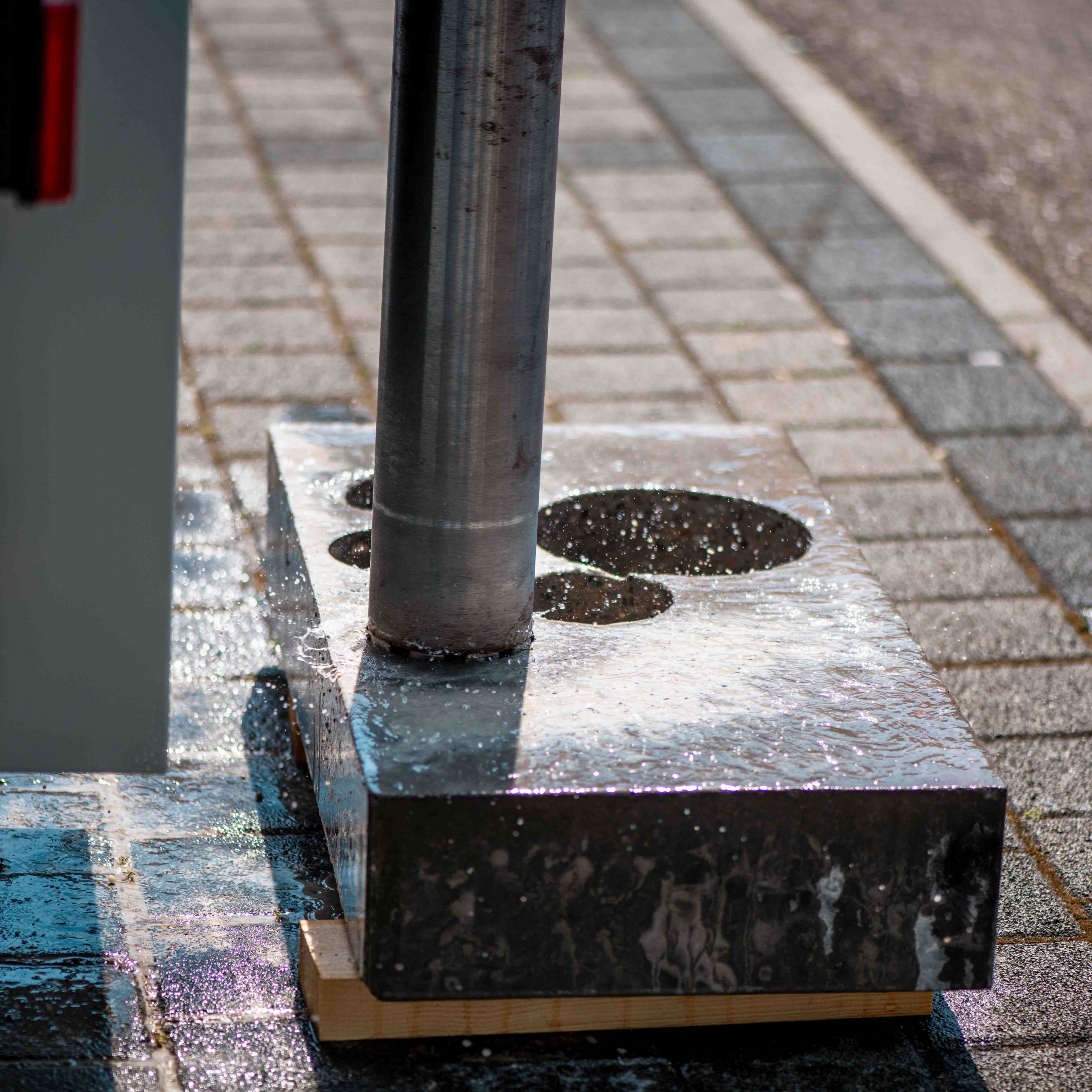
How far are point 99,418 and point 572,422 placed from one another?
311cm

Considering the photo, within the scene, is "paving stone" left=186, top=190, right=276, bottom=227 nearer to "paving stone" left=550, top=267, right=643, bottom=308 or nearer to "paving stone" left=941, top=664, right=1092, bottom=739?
"paving stone" left=550, top=267, right=643, bottom=308

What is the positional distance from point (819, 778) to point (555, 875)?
48 cm

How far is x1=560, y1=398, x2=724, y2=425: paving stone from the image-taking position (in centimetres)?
621

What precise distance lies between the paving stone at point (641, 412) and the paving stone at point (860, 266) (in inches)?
47.9

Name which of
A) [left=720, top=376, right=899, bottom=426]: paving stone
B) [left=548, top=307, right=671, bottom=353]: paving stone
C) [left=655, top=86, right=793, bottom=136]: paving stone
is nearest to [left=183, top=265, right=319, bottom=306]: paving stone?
[left=548, top=307, right=671, bottom=353]: paving stone

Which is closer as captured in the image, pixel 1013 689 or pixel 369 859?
pixel 369 859

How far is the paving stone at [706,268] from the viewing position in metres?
7.35

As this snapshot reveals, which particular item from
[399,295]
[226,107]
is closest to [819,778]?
[399,295]

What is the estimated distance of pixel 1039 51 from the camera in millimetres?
10109

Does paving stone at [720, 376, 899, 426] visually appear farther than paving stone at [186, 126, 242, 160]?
No

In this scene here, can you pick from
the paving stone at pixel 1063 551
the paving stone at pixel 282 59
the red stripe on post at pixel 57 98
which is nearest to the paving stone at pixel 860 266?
the paving stone at pixel 1063 551

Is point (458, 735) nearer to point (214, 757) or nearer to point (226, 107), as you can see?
point (214, 757)

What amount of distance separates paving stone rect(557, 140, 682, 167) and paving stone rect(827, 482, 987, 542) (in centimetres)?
313

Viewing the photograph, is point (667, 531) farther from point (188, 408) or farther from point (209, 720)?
point (188, 408)
